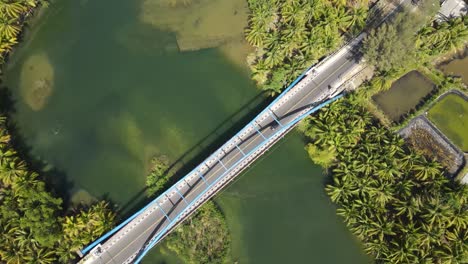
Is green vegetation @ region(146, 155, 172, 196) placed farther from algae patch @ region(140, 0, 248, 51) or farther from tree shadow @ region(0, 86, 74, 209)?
algae patch @ region(140, 0, 248, 51)

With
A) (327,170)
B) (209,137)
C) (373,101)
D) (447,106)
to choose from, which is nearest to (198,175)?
(209,137)

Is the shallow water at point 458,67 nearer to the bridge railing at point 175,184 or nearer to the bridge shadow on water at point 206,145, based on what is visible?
the bridge railing at point 175,184

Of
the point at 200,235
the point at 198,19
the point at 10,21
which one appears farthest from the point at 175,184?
the point at 10,21

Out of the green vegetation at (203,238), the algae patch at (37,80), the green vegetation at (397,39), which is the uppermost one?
the algae patch at (37,80)

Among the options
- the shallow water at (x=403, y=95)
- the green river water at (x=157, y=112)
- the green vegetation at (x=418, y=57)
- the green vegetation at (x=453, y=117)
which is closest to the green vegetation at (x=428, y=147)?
the green vegetation at (x=453, y=117)

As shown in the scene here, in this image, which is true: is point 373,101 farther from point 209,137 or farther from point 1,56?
point 1,56

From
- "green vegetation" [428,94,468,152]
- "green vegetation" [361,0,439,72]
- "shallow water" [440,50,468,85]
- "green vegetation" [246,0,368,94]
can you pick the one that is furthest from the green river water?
"shallow water" [440,50,468,85]
